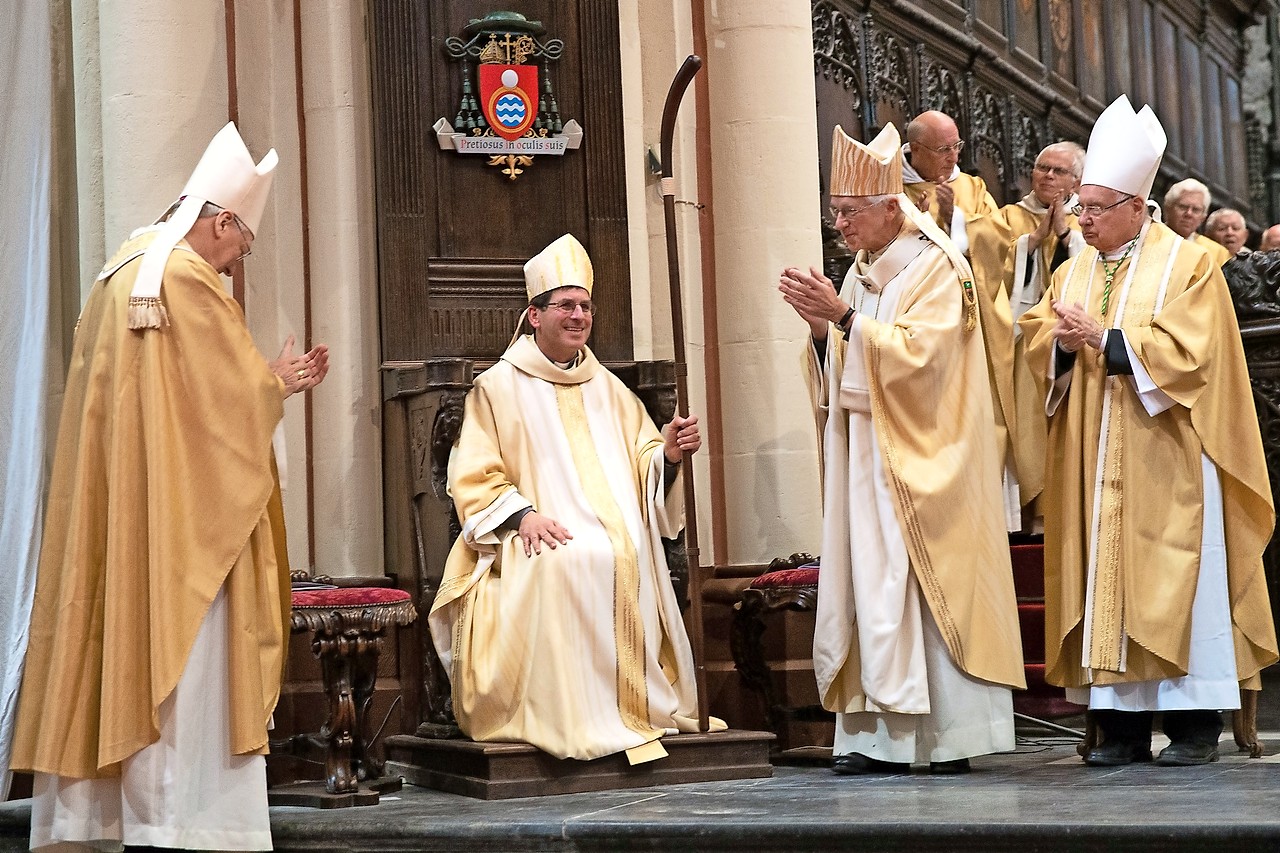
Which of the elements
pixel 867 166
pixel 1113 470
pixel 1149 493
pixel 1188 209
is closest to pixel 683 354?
pixel 867 166

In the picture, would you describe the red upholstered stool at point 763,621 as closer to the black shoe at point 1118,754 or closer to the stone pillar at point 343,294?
the black shoe at point 1118,754

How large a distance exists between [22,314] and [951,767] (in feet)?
11.0

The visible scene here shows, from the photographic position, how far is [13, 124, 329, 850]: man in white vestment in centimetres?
441

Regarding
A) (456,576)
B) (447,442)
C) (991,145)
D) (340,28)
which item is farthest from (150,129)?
(991,145)

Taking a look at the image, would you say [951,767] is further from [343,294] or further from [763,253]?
[343,294]

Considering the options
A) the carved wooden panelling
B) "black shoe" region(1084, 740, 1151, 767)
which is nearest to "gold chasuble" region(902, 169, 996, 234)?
the carved wooden panelling

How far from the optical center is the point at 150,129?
5977mm

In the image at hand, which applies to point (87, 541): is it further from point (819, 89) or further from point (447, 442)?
point (819, 89)

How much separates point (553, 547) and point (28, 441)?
1765 mm

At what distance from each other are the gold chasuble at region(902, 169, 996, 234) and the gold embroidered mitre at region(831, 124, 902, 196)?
1443 millimetres

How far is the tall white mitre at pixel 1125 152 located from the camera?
5418mm

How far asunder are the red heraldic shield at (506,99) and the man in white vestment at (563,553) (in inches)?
30.1

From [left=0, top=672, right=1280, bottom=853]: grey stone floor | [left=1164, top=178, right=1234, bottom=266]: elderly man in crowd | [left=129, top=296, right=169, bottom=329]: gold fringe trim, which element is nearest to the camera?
[left=0, top=672, right=1280, bottom=853]: grey stone floor

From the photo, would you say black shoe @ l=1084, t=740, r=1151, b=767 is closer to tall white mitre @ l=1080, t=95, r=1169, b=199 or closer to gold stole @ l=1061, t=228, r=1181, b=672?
gold stole @ l=1061, t=228, r=1181, b=672
